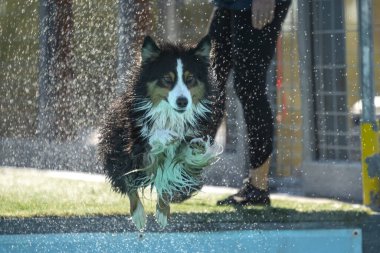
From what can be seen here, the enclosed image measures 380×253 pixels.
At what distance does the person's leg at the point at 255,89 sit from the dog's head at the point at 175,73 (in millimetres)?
765

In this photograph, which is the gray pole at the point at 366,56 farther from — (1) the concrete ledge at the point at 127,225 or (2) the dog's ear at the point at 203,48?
(2) the dog's ear at the point at 203,48

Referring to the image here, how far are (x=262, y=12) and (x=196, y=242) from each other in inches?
42.7

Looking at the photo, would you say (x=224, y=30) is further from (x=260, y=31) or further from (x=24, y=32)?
(x=24, y=32)

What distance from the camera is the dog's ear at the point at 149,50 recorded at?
450cm

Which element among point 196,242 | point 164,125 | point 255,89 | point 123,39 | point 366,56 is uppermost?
point 123,39

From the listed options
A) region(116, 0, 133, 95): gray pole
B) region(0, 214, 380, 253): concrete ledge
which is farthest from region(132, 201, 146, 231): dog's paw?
region(116, 0, 133, 95): gray pole

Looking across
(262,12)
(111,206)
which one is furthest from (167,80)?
(111,206)

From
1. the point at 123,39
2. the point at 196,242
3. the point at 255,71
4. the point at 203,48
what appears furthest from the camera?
the point at 123,39

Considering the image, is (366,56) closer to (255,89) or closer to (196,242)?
(255,89)

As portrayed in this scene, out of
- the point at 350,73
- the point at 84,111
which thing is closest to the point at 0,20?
the point at 84,111

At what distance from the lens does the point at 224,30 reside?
5.42 meters

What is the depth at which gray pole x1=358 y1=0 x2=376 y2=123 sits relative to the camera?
6461 millimetres

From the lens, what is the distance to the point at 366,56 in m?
6.50

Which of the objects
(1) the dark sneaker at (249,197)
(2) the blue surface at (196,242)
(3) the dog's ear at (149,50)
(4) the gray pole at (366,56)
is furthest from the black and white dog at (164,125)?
(4) the gray pole at (366,56)
